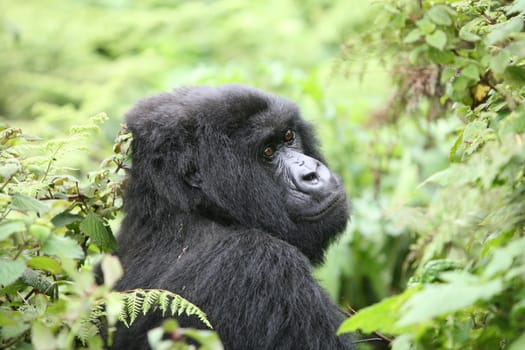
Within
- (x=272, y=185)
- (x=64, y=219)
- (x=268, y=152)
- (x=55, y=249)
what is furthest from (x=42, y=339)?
(x=268, y=152)

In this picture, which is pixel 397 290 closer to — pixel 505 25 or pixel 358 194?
pixel 358 194

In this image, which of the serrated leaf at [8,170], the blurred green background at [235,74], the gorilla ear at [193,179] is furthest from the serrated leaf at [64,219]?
the blurred green background at [235,74]

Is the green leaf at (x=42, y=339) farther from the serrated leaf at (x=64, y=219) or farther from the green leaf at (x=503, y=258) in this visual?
the green leaf at (x=503, y=258)

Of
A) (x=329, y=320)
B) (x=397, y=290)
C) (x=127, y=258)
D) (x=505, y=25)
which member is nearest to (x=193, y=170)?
(x=127, y=258)

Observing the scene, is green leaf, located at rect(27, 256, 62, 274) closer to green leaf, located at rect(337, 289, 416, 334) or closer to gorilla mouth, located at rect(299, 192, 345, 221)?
green leaf, located at rect(337, 289, 416, 334)

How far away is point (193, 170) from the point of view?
119 inches

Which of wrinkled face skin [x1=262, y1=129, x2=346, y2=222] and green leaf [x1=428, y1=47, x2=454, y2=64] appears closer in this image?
green leaf [x1=428, y1=47, x2=454, y2=64]

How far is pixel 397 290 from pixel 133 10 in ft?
18.6

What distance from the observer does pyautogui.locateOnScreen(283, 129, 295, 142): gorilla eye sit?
3.34 metres

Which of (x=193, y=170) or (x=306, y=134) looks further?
(x=306, y=134)

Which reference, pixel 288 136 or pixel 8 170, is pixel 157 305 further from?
pixel 288 136

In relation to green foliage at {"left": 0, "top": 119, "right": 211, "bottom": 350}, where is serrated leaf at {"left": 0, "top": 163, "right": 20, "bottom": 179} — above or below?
above

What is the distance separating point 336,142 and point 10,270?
4.44 m

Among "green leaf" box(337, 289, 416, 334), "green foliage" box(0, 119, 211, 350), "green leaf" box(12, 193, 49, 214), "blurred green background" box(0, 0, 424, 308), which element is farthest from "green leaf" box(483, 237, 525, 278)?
"blurred green background" box(0, 0, 424, 308)
